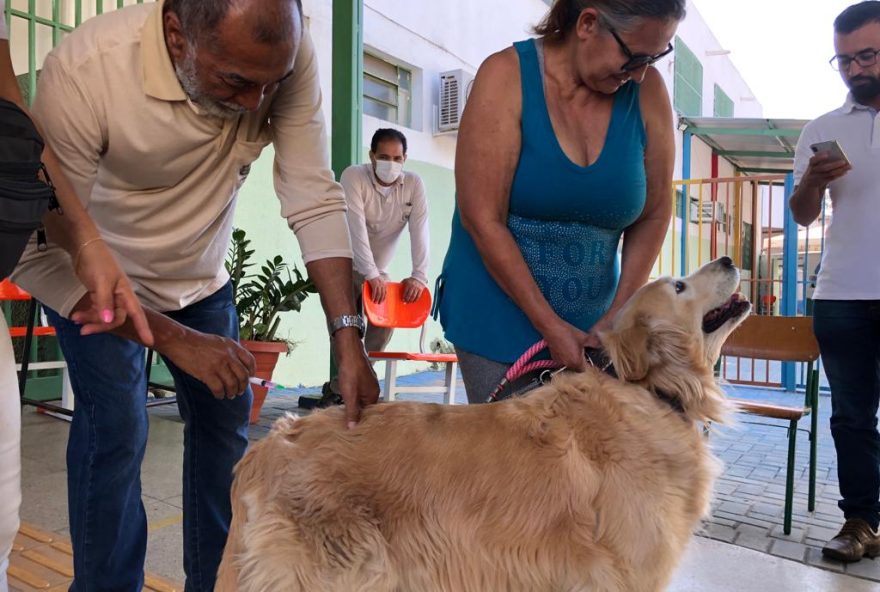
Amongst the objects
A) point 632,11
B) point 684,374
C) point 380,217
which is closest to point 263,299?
point 380,217

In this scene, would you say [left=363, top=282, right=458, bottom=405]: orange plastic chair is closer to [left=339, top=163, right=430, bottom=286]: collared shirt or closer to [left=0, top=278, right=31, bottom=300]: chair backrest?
[left=339, top=163, right=430, bottom=286]: collared shirt

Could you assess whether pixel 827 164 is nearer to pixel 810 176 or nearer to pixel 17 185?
pixel 810 176

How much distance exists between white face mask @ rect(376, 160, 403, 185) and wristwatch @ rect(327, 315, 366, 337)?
4104mm

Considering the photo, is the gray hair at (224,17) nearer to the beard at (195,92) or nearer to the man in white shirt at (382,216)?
the beard at (195,92)

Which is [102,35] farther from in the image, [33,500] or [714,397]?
[33,500]

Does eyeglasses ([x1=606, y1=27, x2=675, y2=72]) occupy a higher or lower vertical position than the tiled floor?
higher

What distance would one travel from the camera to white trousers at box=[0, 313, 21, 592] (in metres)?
1.27

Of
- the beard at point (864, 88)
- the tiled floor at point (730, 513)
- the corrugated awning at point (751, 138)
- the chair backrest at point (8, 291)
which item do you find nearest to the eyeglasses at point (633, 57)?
the tiled floor at point (730, 513)

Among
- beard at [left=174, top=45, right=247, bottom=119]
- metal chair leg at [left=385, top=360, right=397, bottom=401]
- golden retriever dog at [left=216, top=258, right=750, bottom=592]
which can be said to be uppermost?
beard at [left=174, top=45, right=247, bottom=119]

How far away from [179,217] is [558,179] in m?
1.06

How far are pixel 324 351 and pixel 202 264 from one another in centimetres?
588

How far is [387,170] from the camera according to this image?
19.2 feet

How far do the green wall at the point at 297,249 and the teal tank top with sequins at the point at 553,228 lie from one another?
510 cm

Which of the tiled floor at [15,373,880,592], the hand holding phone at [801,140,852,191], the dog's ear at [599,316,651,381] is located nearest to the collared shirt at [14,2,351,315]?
the dog's ear at [599,316,651,381]
